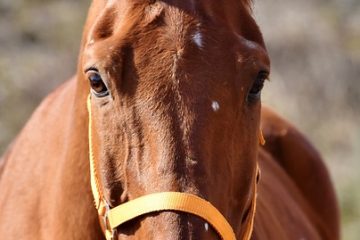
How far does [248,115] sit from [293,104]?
861 centimetres

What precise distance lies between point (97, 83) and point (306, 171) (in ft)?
9.11

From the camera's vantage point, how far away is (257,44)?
2904 mm

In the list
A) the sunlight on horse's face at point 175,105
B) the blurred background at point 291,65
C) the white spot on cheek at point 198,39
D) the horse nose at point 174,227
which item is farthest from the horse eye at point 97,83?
the blurred background at point 291,65

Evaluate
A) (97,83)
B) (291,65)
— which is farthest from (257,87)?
(291,65)

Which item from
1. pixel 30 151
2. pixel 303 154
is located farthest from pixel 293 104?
pixel 30 151

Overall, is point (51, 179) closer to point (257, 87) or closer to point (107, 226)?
point (107, 226)

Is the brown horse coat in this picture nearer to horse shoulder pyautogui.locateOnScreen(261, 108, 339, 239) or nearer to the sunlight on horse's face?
horse shoulder pyautogui.locateOnScreen(261, 108, 339, 239)

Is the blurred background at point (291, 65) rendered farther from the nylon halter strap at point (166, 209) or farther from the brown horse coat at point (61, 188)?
the nylon halter strap at point (166, 209)

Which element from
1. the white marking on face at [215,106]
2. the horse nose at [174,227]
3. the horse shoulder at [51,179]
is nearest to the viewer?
the horse nose at [174,227]

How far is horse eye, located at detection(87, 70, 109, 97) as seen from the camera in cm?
285

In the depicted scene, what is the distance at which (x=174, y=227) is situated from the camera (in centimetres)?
262

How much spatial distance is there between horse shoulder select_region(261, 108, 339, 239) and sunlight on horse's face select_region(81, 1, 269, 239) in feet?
7.81

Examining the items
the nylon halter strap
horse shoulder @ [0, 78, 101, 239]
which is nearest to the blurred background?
horse shoulder @ [0, 78, 101, 239]

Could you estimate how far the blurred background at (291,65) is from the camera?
35.3 ft
